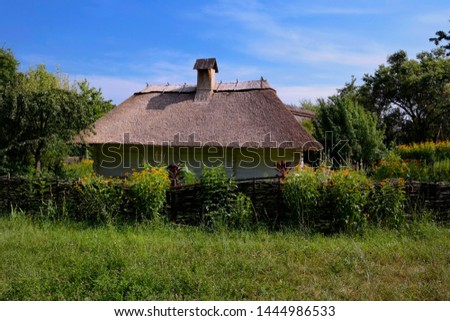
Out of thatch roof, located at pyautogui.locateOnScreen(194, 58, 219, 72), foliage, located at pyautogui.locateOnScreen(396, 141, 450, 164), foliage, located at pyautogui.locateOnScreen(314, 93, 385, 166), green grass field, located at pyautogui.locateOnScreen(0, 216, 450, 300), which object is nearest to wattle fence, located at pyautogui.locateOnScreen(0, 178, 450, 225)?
green grass field, located at pyautogui.locateOnScreen(0, 216, 450, 300)

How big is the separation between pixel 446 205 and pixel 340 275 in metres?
3.11

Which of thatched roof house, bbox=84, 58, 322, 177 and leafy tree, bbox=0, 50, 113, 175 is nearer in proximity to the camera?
leafy tree, bbox=0, 50, 113, 175

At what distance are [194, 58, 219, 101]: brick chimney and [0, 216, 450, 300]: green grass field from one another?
28.3 ft

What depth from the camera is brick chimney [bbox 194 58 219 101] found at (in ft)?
46.1

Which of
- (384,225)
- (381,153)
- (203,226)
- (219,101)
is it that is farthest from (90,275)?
(381,153)

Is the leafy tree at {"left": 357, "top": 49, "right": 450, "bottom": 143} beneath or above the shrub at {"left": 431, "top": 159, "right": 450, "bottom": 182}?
above

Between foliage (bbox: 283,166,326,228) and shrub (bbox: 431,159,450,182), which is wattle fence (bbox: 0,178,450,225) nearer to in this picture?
foliage (bbox: 283,166,326,228)

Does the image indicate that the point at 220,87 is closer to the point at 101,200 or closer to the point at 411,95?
the point at 101,200

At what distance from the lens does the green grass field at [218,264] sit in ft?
12.8

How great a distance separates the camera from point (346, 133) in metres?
14.7

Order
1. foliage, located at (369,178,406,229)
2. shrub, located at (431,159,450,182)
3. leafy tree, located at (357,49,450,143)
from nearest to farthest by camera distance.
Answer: foliage, located at (369,178,406,229), shrub, located at (431,159,450,182), leafy tree, located at (357,49,450,143)

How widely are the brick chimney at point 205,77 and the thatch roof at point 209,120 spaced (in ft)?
0.94

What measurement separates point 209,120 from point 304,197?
7.11 meters

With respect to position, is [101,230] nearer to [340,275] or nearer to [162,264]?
[162,264]
